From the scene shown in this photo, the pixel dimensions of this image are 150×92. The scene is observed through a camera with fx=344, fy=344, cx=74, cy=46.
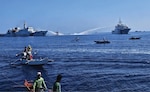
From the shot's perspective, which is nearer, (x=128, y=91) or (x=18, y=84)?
(x=128, y=91)

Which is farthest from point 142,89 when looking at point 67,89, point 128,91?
point 67,89

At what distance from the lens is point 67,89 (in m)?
36.6

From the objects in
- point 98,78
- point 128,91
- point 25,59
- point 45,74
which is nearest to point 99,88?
point 128,91

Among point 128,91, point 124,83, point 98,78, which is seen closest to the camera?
point 128,91

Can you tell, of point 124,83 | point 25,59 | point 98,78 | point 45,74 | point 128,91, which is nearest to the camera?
point 128,91

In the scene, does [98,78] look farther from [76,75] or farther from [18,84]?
[18,84]

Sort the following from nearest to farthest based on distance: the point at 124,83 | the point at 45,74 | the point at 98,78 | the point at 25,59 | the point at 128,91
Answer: the point at 128,91 < the point at 124,83 < the point at 98,78 < the point at 45,74 < the point at 25,59

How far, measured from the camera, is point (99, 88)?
37250mm

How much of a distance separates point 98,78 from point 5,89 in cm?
1255

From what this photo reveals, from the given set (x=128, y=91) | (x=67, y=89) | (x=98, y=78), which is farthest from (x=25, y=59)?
(x=128, y=91)

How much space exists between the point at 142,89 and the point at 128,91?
1915 mm

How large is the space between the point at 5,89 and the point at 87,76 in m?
12.6

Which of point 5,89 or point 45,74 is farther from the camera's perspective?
point 45,74

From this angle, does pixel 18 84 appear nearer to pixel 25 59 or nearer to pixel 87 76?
pixel 87 76
